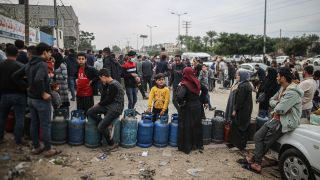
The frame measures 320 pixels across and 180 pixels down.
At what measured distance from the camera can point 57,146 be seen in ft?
22.2

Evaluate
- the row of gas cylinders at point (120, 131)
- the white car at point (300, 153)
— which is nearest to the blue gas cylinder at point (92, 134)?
the row of gas cylinders at point (120, 131)

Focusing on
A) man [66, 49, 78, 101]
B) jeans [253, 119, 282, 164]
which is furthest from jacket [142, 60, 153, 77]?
jeans [253, 119, 282, 164]

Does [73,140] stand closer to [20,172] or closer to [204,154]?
[20,172]

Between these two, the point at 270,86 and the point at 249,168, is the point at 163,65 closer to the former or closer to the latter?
the point at 270,86

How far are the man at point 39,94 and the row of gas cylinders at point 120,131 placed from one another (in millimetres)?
747

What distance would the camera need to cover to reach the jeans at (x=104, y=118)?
252 inches

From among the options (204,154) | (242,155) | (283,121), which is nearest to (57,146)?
(204,154)

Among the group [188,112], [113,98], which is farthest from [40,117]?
[188,112]

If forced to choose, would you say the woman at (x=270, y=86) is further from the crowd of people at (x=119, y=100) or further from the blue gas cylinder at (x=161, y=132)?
the blue gas cylinder at (x=161, y=132)

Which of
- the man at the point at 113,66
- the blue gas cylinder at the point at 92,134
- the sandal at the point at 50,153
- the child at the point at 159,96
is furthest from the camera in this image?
the man at the point at 113,66

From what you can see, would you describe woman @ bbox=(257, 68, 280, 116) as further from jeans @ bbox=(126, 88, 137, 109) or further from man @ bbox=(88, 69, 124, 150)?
man @ bbox=(88, 69, 124, 150)

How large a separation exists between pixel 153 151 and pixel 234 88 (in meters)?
2.47

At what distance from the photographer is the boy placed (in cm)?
742

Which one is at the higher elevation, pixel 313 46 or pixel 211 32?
pixel 211 32
